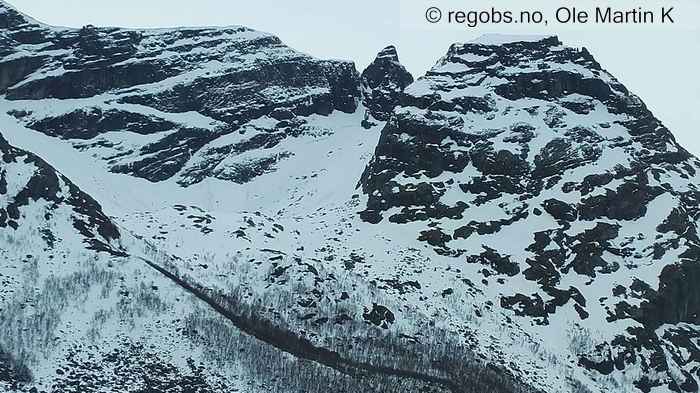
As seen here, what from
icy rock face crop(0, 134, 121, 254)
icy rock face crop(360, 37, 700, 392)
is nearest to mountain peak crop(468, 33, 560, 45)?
icy rock face crop(360, 37, 700, 392)

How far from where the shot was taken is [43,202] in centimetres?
11756

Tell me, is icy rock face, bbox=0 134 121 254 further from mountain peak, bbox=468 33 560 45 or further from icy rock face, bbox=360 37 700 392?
mountain peak, bbox=468 33 560 45

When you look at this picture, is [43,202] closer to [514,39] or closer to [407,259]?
[407,259]

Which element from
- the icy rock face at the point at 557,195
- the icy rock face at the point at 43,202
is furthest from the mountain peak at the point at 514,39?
the icy rock face at the point at 43,202

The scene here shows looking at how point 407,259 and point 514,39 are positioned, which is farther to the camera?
point 514,39

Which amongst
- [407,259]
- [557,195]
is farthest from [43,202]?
[557,195]

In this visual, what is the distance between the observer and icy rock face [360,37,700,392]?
125m

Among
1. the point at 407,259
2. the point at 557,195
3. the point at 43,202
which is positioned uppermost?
the point at 43,202

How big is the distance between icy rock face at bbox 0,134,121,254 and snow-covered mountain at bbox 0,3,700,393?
32 centimetres

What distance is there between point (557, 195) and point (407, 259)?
30139 millimetres

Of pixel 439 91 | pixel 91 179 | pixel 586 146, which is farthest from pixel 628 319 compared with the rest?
pixel 91 179

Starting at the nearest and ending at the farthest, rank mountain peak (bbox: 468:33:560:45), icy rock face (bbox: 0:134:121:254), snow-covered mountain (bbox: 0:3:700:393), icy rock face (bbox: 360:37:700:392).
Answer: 1. snow-covered mountain (bbox: 0:3:700:393)
2. icy rock face (bbox: 0:134:121:254)
3. icy rock face (bbox: 360:37:700:392)
4. mountain peak (bbox: 468:33:560:45)

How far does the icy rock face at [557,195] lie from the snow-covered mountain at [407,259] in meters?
0.37

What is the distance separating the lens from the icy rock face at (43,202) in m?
113
